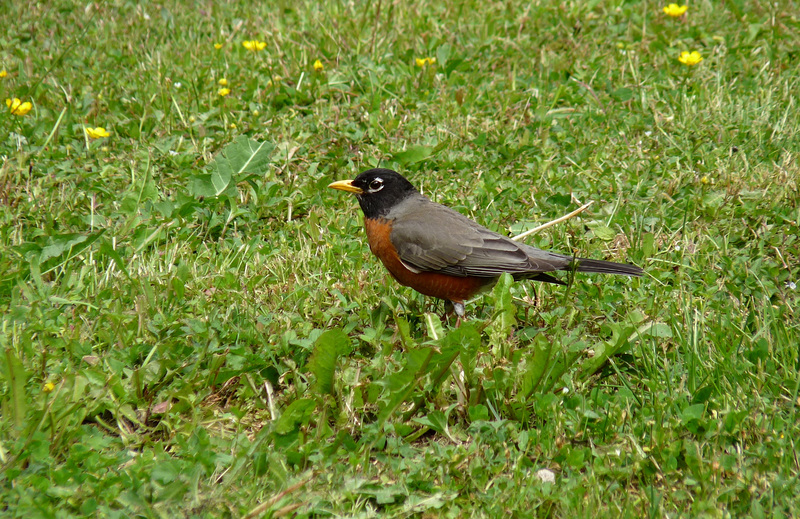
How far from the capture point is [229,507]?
2.96 meters

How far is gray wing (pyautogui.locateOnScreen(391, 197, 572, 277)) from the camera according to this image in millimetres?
4574

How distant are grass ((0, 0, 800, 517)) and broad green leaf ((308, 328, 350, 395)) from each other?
0.06 ft

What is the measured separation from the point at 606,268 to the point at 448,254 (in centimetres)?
90

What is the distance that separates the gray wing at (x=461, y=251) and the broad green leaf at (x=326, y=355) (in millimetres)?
1083

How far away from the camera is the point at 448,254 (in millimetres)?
4695

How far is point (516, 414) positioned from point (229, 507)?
1.29 m

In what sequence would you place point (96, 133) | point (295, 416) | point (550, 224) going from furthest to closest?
point (96, 133), point (550, 224), point (295, 416)

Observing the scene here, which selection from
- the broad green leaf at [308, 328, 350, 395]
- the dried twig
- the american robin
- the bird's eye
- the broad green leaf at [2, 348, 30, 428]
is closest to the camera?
the broad green leaf at [2, 348, 30, 428]

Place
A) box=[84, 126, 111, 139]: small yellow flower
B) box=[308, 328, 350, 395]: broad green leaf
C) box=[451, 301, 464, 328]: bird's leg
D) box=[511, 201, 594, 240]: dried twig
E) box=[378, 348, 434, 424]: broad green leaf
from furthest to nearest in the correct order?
box=[84, 126, 111, 139]: small yellow flower → box=[511, 201, 594, 240]: dried twig → box=[451, 301, 464, 328]: bird's leg → box=[308, 328, 350, 395]: broad green leaf → box=[378, 348, 434, 424]: broad green leaf

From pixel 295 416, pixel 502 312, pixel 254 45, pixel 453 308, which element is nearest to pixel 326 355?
pixel 295 416

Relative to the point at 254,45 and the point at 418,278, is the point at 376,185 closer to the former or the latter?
the point at 418,278

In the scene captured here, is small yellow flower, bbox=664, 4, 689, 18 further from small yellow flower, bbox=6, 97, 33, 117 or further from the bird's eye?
small yellow flower, bbox=6, 97, 33, 117

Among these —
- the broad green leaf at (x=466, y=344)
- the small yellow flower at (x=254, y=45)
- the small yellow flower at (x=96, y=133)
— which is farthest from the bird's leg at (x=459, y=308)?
the small yellow flower at (x=254, y=45)

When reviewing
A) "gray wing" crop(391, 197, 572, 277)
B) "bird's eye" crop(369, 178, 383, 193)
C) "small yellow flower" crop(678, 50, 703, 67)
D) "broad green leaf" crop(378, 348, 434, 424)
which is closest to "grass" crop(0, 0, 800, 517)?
"broad green leaf" crop(378, 348, 434, 424)
